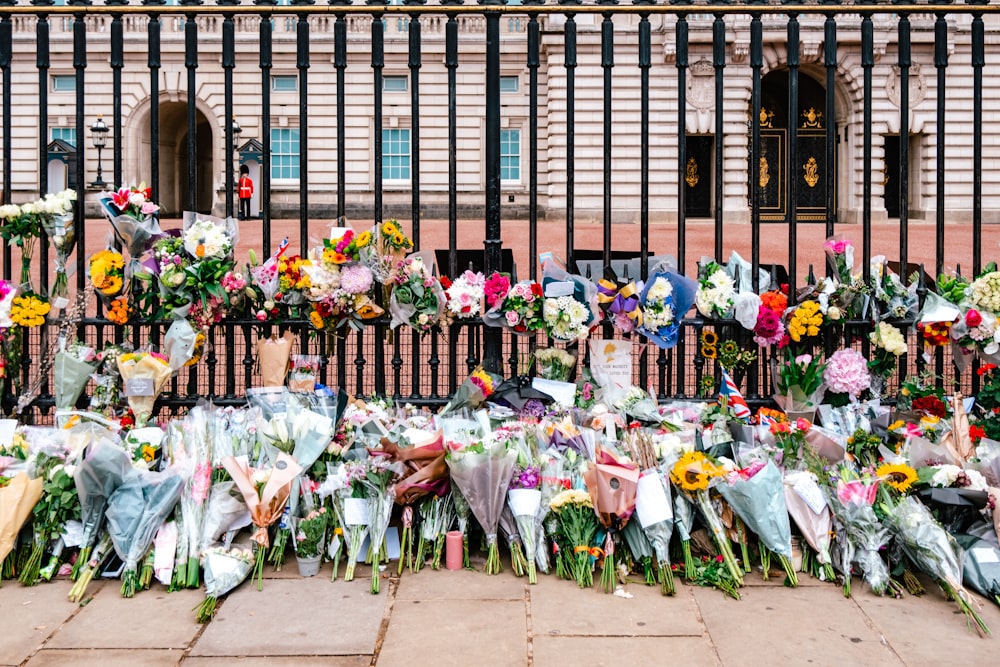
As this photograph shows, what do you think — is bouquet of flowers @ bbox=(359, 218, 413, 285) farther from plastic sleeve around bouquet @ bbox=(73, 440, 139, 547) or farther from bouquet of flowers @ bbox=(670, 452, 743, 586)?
bouquet of flowers @ bbox=(670, 452, 743, 586)

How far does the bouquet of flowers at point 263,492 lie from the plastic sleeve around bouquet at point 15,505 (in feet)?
2.35

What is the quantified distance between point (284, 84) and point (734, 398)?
84.7 ft

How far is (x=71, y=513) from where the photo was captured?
3.82 metres

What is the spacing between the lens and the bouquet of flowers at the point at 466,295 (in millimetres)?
4727

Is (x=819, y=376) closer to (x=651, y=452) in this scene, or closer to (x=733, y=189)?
(x=651, y=452)

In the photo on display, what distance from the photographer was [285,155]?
27.9 meters

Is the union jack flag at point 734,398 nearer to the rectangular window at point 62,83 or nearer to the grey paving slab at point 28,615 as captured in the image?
the grey paving slab at point 28,615

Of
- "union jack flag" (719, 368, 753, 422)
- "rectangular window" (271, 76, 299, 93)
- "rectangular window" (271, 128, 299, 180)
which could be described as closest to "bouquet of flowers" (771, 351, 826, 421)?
"union jack flag" (719, 368, 753, 422)

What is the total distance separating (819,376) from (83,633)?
332 centimetres

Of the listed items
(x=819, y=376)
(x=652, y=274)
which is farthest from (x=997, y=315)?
(x=652, y=274)

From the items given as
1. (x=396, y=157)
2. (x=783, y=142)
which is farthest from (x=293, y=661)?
(x=783, y=142)

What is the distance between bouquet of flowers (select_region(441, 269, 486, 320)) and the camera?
4727 millimetres

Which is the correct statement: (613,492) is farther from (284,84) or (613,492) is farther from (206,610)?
(284,84)

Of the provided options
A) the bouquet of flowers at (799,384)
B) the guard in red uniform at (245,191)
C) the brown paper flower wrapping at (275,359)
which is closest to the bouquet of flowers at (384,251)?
the brown paper flower wrapping at (275,359)
